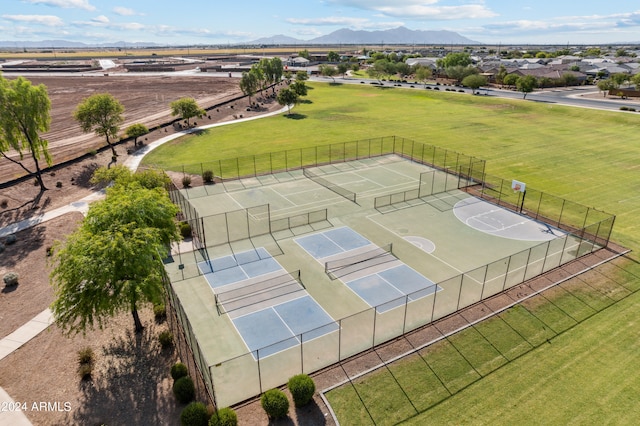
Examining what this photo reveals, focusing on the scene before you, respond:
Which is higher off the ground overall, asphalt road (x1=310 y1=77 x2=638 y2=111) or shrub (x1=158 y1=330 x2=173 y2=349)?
asphalt road (x1=310 y1=77 x2=638 y2=111)

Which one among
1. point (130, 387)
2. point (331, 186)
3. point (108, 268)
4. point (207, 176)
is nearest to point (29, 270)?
point (108, 268)

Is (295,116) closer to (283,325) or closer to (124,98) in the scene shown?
(124,98)

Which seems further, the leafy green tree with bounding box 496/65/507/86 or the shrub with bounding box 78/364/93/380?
the leafy green tree with bounding box 496/65/507/86

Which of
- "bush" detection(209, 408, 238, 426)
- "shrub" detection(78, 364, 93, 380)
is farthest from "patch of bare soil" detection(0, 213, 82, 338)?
"bush" detection(209, 408, 238, 426)

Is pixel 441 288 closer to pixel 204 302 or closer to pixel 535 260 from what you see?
pixel 535 260

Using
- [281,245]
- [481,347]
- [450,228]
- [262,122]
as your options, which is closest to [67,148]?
[262,122]

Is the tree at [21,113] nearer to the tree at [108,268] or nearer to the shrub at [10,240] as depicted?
the shrub at [10,240]

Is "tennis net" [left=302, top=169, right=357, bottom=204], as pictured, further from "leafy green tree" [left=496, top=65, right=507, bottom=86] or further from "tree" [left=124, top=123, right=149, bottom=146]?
"leafy green tree" [left=496, top=65, right=507, bottom=86]
